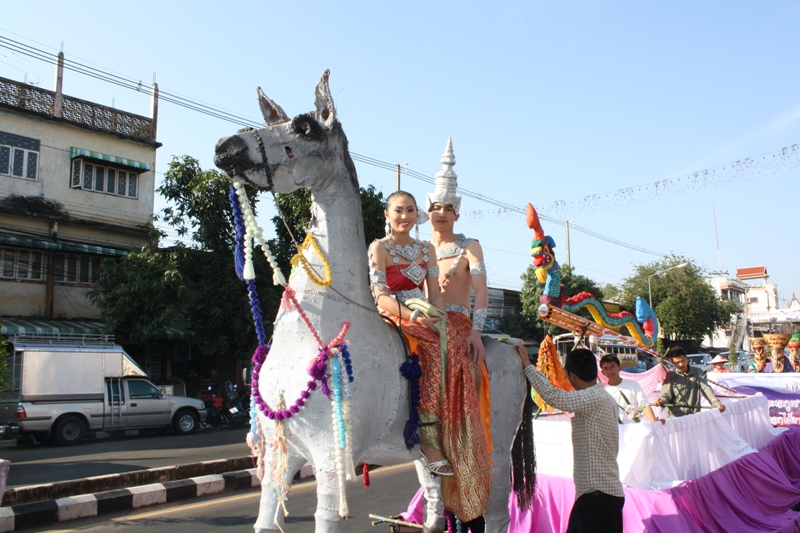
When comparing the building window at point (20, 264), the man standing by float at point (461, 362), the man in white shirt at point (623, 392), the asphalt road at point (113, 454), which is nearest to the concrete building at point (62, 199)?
the building window at point (20, 264)

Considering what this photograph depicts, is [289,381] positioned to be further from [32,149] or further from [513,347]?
[32,149]

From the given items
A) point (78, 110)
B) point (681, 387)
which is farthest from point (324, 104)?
point (78, 110)

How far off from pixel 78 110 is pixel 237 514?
16596 millimetres

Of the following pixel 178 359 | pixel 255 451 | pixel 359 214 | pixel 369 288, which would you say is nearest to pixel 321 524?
pixel 255 451

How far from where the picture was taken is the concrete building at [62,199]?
17.0m

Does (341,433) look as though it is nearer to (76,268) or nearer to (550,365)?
(550,365)

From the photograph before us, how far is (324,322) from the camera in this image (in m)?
3.06

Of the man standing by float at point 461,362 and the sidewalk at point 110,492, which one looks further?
the sidewalk at point 110,492

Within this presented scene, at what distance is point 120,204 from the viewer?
63.4 feet

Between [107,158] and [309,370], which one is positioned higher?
[107,158]

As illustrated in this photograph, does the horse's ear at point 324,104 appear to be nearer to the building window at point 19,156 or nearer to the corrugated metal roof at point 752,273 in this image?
the building window at point 19,156

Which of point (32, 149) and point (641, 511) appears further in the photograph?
point (32, 149)

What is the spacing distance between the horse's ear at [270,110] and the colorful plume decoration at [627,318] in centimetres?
455

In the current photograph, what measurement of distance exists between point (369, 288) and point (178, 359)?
58.6 ft
